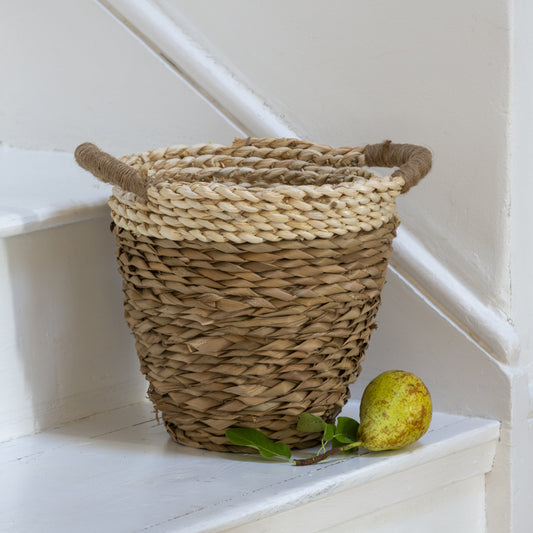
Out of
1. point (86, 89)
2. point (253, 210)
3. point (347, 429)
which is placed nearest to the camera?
point (253, 210)

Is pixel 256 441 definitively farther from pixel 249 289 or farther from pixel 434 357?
pixel 434 357

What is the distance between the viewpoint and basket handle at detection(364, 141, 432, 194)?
911 millimetres

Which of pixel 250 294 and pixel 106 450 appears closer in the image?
pixel 250 294

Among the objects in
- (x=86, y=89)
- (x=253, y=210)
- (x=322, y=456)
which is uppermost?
(x=86, y=89)

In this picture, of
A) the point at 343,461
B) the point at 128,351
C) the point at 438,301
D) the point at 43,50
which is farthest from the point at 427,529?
the point at 43,50

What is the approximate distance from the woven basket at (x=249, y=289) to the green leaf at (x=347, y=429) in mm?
25

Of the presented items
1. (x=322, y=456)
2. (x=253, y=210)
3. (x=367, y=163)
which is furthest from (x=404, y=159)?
(x=322, y=456)

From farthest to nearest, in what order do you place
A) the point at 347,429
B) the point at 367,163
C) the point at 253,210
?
1. the point at 367,163
2. the point at 347,429
3. the point at 253,210

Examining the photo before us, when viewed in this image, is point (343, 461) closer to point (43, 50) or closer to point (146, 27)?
point (146, 27)

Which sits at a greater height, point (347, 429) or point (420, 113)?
point (420, 113)

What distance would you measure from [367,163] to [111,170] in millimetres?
334

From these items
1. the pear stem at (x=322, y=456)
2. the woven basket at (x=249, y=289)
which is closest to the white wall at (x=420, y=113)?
the woven basket at (x=249, y=289)

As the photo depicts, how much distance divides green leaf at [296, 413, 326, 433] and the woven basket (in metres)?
0.01

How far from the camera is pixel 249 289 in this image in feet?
2.75
